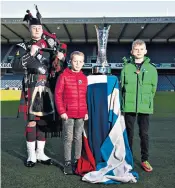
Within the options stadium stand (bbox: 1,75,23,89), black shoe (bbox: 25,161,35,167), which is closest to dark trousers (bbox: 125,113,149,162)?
black shoe (bbox: 25,161,35,167)

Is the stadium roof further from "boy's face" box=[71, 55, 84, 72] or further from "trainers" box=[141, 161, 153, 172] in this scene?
"trainers" box=[141, 161, 153, 172]

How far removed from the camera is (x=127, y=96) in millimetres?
3045

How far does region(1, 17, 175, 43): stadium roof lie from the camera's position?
29594mm

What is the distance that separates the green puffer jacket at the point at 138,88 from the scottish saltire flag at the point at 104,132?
0.15 m

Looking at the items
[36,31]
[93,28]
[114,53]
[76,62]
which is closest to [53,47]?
[36,31]

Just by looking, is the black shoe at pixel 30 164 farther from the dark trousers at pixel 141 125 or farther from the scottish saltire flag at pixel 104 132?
the dark trousers at pixel 141 125

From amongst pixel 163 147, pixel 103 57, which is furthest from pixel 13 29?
pixel 163 147

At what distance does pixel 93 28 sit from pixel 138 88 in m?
29.2

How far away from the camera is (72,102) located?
285 cm

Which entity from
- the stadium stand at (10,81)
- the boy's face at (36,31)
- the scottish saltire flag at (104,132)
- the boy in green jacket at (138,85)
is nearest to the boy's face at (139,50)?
the boy in green jacket at (138,85)

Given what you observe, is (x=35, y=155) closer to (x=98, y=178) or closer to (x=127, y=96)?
(x=98, y=178)

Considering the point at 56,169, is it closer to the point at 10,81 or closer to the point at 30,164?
the point at 30,164

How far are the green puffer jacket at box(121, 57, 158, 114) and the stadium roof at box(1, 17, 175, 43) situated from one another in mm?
27475

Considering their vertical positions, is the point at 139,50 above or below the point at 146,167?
above
